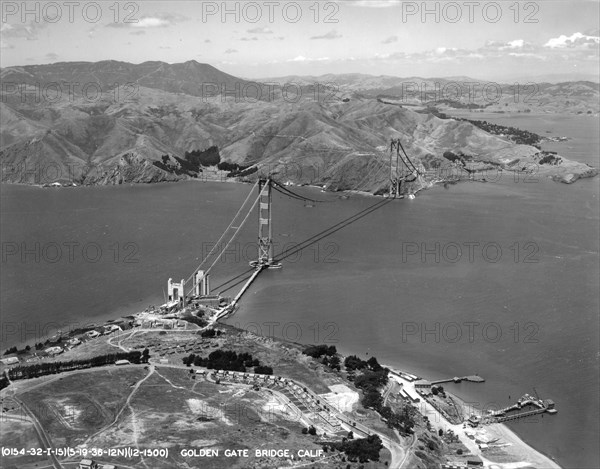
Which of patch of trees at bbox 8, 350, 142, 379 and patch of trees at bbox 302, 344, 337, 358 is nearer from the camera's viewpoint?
patch of trees at bbox 8, 350, 142, 379

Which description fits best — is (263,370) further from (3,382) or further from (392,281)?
(392,281)

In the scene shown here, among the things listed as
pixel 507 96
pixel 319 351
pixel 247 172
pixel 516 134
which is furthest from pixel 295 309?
pixel 507 96

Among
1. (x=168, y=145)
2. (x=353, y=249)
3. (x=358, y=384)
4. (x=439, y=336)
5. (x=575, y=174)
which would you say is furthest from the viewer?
(x=168, y=145)

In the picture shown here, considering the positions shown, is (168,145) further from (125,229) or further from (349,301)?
(349,301)

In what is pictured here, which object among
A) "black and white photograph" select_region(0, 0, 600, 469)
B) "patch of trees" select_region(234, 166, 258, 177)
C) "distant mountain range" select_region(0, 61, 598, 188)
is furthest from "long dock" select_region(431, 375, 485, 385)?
"patch of trees" select_region(234, 166, 258, 177)

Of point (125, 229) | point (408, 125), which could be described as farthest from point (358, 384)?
point (408, 125)

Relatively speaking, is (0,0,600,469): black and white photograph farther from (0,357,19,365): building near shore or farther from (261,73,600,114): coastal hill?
(261,73,600,114): coastal hill
